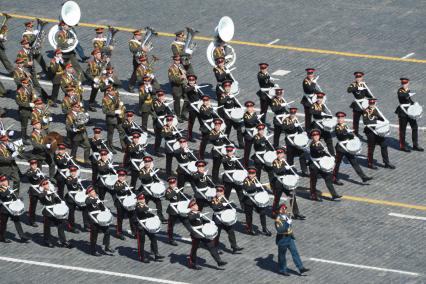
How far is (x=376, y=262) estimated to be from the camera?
54688mm

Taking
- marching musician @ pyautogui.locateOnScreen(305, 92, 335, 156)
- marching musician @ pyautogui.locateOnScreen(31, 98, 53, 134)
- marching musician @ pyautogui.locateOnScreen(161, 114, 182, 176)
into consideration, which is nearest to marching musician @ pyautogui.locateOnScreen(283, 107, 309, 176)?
marching musician @ pyautogui.locateOnScreen(305, 92, 335, 156)

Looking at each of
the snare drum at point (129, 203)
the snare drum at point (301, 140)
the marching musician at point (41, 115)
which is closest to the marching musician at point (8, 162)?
the marching musician at point (41, 115)

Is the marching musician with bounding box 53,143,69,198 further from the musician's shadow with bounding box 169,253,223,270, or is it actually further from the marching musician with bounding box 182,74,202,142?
the marching musician with bounding box 182,74,202,142

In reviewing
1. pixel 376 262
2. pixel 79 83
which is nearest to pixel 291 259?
pixel 376 262

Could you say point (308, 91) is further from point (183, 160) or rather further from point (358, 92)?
point (183, 160)

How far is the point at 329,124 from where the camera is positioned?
6081 cm

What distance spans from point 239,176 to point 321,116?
17.7ft

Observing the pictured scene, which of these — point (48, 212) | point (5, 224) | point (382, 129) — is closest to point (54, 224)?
point (48, 212)

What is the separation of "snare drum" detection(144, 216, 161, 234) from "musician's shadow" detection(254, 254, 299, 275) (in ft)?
10.8

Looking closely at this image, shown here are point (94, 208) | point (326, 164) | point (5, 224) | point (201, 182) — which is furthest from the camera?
point (326, 164)

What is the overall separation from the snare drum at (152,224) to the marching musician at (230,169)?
3.90m

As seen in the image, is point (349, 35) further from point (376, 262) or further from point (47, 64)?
point (376, 262)

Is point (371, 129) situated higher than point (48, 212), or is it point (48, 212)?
point (371, 129)

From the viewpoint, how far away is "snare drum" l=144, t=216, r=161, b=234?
54.7 meters
